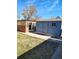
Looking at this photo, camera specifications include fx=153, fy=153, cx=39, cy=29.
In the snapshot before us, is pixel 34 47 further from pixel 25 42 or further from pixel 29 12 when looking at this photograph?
pixel 29 12

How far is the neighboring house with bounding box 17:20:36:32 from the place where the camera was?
6.28ft

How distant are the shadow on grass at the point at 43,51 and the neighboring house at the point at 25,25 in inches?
→ 10.3

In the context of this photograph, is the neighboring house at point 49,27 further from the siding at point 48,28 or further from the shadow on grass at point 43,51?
the shadow on grass at point 43,51

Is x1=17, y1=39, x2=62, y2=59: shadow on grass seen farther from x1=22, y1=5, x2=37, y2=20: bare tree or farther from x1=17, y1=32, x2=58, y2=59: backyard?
x1=22, y1=5, x2=37, y2=20: bare tree

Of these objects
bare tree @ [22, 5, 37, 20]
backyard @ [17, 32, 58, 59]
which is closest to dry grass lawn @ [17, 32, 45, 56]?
backyard @ [17, 32, 58, 59]

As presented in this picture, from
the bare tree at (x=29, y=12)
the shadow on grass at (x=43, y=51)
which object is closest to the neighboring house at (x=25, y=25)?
the bare tree at (x=29, y=12)

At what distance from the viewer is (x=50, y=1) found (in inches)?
72.7

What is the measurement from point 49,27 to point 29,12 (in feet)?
1.05

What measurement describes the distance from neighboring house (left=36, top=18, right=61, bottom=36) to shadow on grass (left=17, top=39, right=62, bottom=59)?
0.11 m
